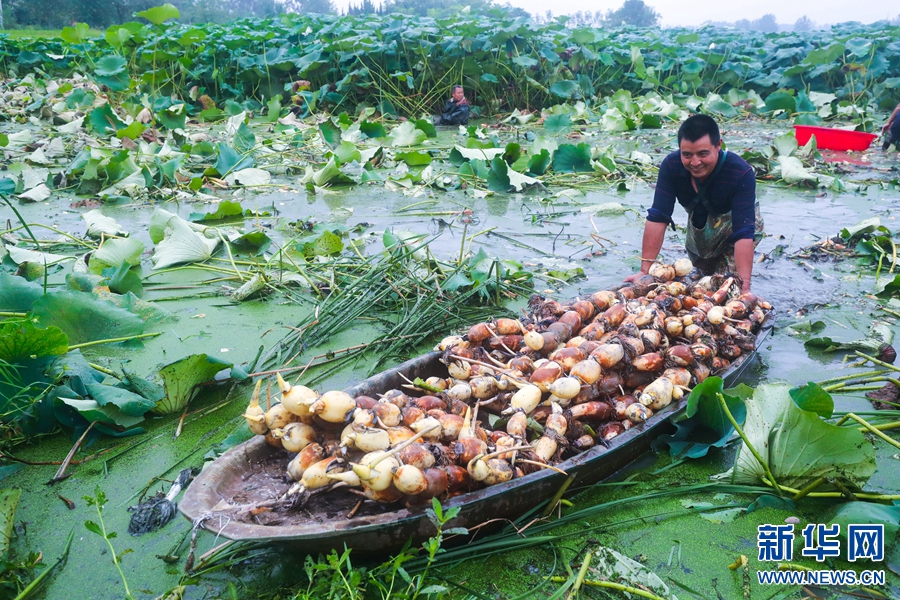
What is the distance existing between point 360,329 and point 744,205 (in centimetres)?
205

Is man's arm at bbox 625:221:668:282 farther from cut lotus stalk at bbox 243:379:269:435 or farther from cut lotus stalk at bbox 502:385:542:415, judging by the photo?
cut lotus stalk at bbox 243:379:269:435

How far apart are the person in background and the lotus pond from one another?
0.66 ft

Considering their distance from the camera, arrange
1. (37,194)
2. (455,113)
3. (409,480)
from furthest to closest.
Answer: (455,113) → (37,194) → (409,480)

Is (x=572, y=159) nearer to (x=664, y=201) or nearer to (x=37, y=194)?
(x=664, y=201)

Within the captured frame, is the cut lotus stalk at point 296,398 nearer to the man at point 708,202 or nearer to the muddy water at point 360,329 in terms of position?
the muddy water at point 360,329

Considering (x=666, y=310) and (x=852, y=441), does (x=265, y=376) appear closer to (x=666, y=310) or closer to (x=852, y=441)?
(x=666, y=310)

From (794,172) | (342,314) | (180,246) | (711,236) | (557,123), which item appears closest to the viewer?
(342,314)

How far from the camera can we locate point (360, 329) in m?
3.12

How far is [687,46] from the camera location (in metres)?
11.8

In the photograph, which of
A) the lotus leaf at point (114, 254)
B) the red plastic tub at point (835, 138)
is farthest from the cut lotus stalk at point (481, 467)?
the red plastic tub at point (835, 138)

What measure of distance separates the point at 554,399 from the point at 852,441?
2.64ft

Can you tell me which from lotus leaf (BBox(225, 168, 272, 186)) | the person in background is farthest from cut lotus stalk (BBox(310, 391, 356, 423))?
the person in background

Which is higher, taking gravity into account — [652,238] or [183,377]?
[652,238]

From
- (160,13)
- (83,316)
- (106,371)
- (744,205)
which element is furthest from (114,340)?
(160,13)
